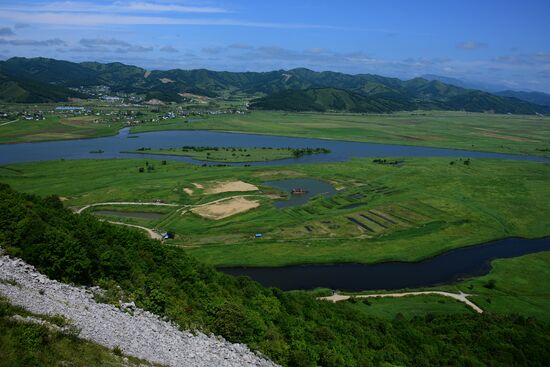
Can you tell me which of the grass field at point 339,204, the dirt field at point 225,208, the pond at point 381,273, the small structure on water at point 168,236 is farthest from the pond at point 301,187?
the pond at point 381,273

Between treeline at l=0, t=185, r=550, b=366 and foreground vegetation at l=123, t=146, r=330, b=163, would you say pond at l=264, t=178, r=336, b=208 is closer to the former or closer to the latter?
foreground vegetation at l=123, t=146, r=330, b=163

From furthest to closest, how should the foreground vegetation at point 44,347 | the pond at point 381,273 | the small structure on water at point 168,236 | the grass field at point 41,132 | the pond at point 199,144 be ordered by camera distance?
the grass field at point 41,132 < the pond at point 199,144 < the small structure on water at point 168,236 < the pond at point 381,273 < the foreground vegetation at point 44,347

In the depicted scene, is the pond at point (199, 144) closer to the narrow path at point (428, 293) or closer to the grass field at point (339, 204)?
the grass field at point (339, 204)

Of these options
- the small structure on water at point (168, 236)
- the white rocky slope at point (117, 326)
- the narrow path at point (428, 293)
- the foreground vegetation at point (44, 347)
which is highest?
the foreground vegetation at point (44, 347)

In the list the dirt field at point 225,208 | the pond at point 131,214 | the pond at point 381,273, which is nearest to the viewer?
the pond at point 381,273

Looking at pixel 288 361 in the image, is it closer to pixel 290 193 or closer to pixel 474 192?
pixel 290 193

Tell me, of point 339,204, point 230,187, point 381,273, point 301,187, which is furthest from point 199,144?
point 381,273

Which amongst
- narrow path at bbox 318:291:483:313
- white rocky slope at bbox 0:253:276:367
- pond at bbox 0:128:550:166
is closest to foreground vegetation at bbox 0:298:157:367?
white rocky slope at bbox 0:253:276:367

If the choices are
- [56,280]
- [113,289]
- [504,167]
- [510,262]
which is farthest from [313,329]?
[504,167]
